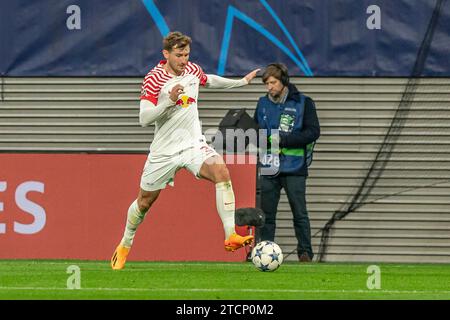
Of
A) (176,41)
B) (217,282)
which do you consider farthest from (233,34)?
(217,282)

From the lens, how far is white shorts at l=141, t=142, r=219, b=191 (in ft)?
44.9

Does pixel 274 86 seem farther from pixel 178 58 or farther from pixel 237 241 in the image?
pixel 237 241

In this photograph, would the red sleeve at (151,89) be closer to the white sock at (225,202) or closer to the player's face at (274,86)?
the white sock at (225,202)

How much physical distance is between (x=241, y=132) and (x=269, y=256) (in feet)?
12.1

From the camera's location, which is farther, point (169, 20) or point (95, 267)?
point (169, 20)

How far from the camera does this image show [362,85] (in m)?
17.9

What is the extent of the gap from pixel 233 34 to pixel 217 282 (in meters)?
6.33

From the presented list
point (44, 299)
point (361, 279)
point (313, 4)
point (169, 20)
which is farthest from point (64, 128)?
point (44, 299)

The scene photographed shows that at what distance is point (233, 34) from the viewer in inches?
698

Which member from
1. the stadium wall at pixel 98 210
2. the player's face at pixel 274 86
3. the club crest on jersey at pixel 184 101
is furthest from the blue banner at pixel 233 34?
the club crest on jersey at pixel 184 101

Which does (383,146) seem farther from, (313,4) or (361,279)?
(361,279)

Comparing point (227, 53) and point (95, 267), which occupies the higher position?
point (227, 53)

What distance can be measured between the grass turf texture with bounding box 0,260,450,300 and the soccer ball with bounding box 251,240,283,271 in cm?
11

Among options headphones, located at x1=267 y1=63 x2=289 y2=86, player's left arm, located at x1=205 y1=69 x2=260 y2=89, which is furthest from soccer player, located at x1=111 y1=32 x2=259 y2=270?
headphones, located at x1=267 y1=63 x2=289 y2=86
